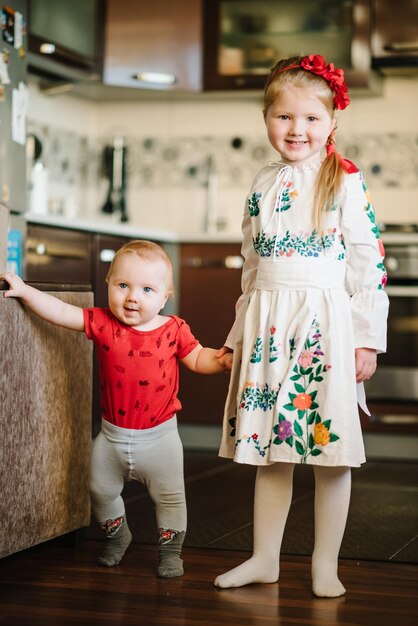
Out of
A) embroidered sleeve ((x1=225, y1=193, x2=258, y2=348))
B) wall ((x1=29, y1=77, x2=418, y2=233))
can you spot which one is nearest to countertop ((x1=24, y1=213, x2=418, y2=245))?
wall ((x1=29, y1=77, x2=418, y2=233))

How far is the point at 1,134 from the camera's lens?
346cm

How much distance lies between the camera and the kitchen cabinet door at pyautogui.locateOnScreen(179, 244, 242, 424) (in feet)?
14.3

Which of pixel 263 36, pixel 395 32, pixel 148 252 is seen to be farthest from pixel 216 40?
pixel 148 252

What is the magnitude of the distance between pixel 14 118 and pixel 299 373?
1.86 meters

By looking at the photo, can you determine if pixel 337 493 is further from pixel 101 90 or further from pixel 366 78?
pixel 101 90

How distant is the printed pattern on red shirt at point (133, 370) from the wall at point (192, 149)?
2.56m

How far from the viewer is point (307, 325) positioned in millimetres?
2096

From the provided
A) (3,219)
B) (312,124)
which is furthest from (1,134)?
(312,124)

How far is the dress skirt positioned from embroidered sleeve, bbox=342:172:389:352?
0.9 inches

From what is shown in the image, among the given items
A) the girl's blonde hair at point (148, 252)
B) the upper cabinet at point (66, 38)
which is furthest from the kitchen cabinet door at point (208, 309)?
the girl's blonde hair at point (148, 252)

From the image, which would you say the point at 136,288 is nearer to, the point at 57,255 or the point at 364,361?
the point at 364,361

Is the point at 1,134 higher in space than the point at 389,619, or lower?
higher

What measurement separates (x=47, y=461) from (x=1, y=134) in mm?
1466

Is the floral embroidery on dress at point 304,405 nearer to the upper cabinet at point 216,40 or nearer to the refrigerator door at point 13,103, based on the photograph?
the refrigerator door at point 13,103
